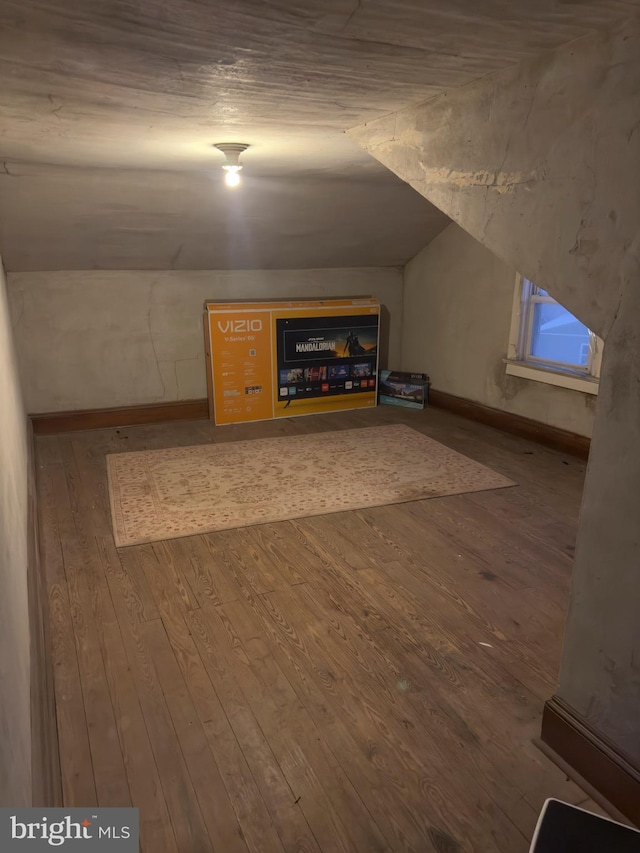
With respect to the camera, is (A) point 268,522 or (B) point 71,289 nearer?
(A) point 268,522

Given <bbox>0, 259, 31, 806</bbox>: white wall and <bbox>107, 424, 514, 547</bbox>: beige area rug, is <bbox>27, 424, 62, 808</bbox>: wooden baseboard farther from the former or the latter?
<bbox>107, 424, 514, 547</bbox>: beige area rug

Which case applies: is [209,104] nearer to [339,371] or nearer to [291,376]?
[291,376]

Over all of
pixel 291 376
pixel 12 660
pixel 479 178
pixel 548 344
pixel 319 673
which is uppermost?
pixel 479 178

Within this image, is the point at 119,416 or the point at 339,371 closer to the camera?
the point at 119,416

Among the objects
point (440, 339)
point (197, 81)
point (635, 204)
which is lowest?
point (440, 339)

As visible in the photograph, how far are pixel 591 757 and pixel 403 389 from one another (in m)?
4.00

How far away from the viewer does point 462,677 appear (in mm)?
2066

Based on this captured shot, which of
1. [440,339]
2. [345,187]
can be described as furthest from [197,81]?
[440,339]

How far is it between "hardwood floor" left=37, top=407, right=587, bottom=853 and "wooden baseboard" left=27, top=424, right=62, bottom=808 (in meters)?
0.07

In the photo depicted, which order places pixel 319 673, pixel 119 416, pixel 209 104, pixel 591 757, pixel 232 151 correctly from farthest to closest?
pixel 119 416, pixel 232 151, pixel 319 673, pixel 209 104, pixel 591 757

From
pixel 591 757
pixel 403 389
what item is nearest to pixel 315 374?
pixel 403 389

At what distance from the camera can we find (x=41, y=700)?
1.69 meters

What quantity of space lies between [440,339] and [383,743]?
3984 mm

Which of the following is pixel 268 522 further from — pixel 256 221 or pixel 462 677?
pixel 256 221
